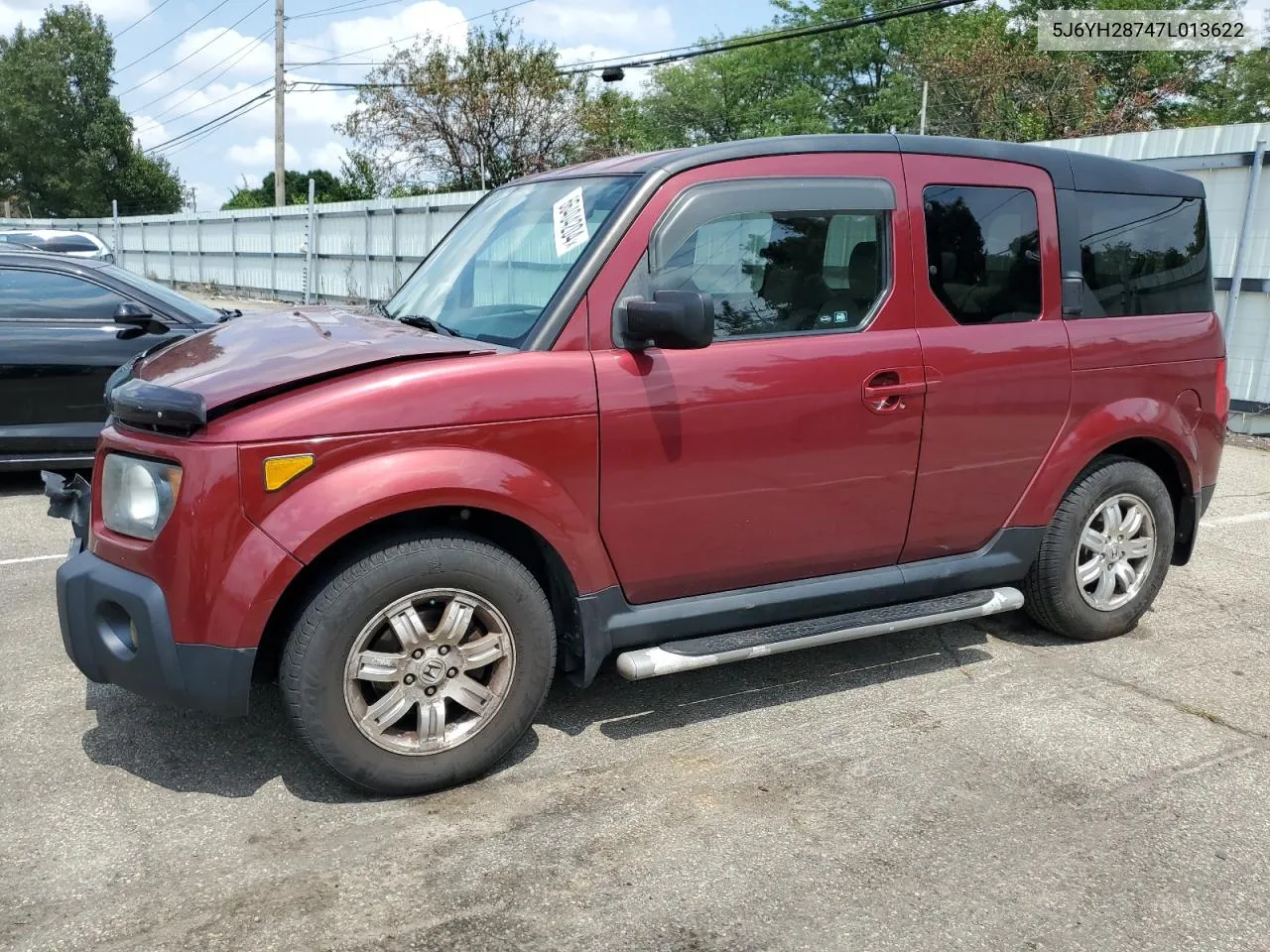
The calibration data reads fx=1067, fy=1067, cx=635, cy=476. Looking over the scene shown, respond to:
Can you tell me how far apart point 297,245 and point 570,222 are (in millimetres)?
22661

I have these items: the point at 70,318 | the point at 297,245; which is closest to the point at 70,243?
the point at 297,245

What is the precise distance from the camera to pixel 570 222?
3.66 m

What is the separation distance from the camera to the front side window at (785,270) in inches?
140

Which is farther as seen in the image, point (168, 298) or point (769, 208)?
point (168, 298)

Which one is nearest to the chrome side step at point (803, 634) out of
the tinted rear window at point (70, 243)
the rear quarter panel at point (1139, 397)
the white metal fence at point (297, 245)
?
the rear quarter panel at point (1139, 397)

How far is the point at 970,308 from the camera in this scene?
4008 mm

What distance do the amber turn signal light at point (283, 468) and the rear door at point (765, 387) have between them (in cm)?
90

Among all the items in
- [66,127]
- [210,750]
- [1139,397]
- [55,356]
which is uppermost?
[66,127]

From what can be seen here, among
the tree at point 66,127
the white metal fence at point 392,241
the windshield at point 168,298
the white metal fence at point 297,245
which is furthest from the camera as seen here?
the tree at point 66,127

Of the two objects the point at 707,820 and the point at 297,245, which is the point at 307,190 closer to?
the point at 297,245

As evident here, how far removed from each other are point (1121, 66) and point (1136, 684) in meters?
42.4

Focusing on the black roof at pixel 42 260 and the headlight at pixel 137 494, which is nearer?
the headlight at pixel 137 494

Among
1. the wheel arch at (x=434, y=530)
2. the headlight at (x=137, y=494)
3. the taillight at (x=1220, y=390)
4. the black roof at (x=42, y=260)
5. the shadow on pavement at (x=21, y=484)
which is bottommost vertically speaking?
the shadow on pavement at (x=21, y=484)

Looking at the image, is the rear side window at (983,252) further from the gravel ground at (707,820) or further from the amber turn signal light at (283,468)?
the amber turn signal light at (283,468)
